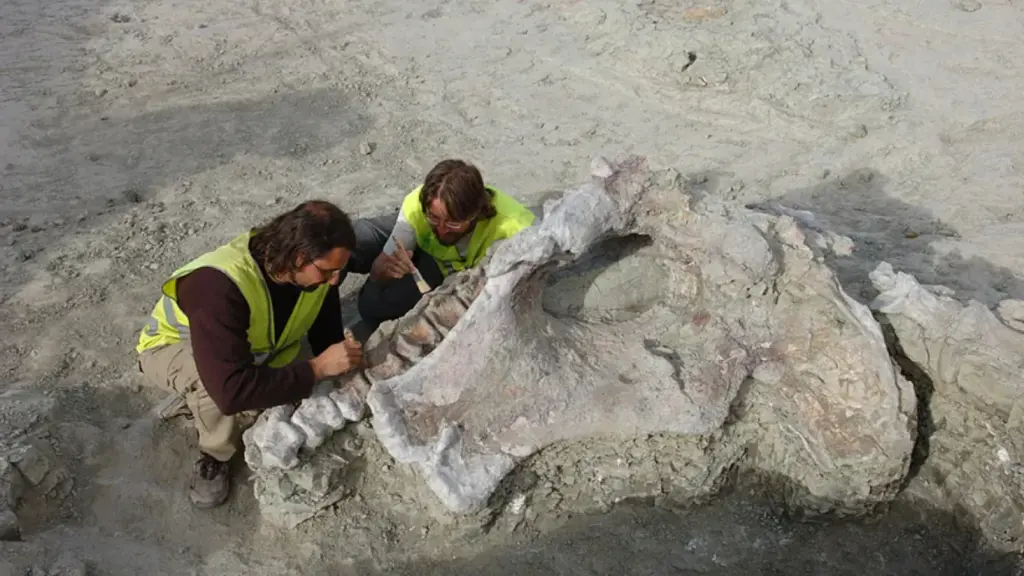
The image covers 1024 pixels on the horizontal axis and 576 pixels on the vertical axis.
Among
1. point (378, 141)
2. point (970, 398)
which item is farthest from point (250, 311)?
point (378, 141)

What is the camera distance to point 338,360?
7.76 feet

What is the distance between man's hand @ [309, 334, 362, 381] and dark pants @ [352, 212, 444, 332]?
84 centimetres

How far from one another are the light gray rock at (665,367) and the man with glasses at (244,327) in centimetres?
27

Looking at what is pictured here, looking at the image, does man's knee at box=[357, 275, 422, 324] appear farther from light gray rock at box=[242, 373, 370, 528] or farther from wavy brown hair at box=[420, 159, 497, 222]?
light gray rock at box=[242, 373, 370, 528]

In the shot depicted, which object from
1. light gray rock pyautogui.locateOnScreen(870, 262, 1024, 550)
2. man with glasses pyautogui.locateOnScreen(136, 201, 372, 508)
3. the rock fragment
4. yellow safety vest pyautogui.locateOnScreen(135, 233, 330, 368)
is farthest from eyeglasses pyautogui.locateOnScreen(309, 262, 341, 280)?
light gray rock pyautogui.locateOnScreen(870, 262, 1024, 550)

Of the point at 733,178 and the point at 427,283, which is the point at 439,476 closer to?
the point at 427,283

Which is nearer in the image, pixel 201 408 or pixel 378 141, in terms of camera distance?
pixel 201 408

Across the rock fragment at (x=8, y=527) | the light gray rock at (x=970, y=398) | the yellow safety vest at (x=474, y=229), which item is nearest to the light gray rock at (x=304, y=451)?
the rock fragment at (x=8, y=527)

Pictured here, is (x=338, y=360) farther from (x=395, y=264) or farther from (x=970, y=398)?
(x=970, y=398)

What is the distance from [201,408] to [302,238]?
27.5 inches

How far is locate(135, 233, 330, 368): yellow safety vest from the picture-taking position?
7.81ft

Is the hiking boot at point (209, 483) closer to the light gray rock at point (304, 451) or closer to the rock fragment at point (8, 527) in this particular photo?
the light gray rock at point (304, 451)

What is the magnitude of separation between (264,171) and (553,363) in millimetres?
2942

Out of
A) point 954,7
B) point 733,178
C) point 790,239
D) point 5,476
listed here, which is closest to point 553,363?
point 790,239
